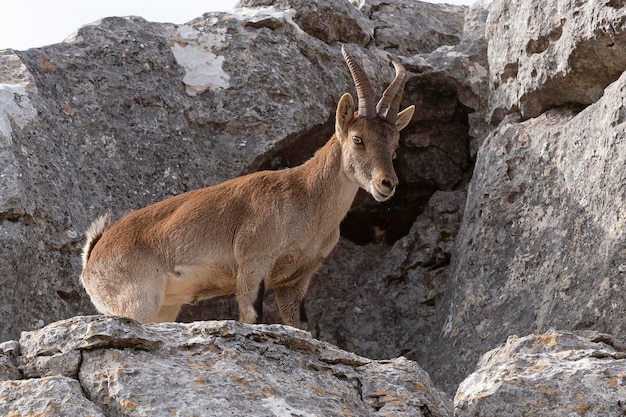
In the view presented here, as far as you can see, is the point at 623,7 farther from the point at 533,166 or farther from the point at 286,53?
the point at 286,53

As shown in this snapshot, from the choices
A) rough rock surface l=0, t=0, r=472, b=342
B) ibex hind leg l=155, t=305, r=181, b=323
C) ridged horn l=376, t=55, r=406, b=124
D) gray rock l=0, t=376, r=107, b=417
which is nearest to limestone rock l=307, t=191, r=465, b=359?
rough rock surface l=0, t=0, r=472, b=342

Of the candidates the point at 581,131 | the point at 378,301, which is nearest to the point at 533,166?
the point at 581,131

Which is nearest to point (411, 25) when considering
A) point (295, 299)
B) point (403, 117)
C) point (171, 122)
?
point (403, 117)

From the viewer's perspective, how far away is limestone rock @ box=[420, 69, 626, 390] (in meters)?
9.16

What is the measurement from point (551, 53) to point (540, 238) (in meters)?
2.09

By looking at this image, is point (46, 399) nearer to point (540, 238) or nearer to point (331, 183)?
point (331, 183)

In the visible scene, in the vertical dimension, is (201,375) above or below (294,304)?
above

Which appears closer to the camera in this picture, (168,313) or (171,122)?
(168,313)

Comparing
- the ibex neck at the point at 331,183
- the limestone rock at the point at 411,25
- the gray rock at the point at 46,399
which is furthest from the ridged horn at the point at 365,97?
the gray rock at the point at 46,399

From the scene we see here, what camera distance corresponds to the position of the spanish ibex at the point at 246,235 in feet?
32.3

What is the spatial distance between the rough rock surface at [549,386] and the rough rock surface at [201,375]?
0.94 ft

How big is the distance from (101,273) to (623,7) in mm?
5544

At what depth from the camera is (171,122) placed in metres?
12.1

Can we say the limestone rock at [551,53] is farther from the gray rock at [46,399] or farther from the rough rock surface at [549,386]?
the gray rock at [46,399]
